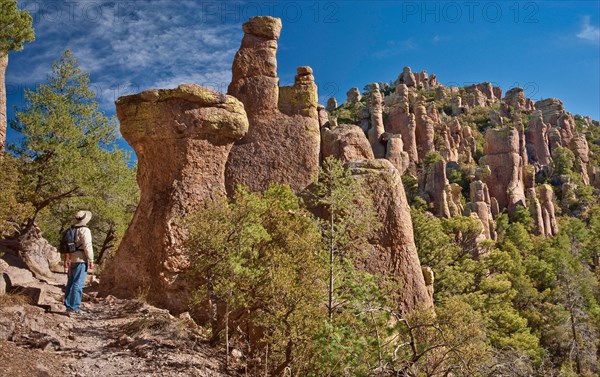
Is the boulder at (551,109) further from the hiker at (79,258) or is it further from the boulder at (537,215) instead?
the hiker at (79,258)

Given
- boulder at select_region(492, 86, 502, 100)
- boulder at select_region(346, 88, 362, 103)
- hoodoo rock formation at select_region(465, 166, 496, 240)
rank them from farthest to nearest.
Answer: boulder at select_region(492, 86, 502, 100) < boulder at select_region(346, 88, 362, 103) < hoodoo rock formation at select_region(465, 166, 496, 240)

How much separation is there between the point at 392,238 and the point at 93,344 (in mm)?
9407

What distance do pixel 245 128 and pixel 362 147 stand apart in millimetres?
5980

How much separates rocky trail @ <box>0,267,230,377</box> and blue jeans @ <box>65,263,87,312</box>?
24 centimetres

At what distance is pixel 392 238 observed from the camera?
1452cm

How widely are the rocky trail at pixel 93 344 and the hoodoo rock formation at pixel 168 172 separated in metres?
2.07

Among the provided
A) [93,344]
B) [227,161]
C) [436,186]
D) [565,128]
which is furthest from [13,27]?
[565,128]

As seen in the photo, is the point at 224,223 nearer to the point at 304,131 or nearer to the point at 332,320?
the point at 332,320

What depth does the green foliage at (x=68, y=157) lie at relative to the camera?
17.0m

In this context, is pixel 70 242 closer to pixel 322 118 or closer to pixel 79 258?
pixel 79 258

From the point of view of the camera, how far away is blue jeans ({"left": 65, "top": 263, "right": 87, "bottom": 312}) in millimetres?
8445

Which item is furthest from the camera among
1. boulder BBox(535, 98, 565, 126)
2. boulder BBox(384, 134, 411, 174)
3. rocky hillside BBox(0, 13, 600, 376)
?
boulder BBox(535, 98, 565, 126)

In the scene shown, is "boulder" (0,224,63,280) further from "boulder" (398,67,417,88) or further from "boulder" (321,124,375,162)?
"boulder" (398,67,417,88)

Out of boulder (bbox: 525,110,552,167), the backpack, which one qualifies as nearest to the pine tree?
the backpack
